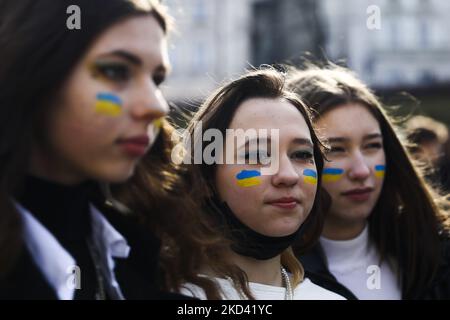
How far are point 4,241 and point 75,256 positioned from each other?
0.23m

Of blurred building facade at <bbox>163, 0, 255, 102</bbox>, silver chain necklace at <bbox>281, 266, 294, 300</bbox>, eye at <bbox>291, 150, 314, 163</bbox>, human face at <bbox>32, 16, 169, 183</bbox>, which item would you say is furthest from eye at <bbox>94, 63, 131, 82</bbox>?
blurred building facade at <bbox>163, 0, 255, 102</bbox>

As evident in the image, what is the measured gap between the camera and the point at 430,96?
15.1m

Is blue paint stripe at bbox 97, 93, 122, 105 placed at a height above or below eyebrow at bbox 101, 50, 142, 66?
below

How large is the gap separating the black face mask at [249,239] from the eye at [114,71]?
58 centimetres

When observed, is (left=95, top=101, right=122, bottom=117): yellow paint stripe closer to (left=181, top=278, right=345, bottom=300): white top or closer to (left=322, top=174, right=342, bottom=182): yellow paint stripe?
(left=181, top=278, right=345, bottom=300): white top

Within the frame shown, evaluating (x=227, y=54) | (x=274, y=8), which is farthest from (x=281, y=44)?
(x=227, y=54)

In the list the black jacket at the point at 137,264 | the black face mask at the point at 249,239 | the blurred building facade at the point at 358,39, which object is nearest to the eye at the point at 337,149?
the black face mask at the point at 249,239

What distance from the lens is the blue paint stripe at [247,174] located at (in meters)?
1.79

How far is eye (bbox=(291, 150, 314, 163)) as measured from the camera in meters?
1.82

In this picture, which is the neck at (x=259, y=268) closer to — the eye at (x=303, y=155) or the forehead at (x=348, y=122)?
the eye at (x=303, y=155)

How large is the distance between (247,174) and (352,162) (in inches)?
24.1

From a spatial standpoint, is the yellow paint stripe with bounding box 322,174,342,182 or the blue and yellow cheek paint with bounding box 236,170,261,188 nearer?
the blue and yellow cheek paint with bounding box 236,170,261,188

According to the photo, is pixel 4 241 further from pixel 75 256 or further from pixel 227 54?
pixel 227 54

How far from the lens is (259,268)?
187cm
